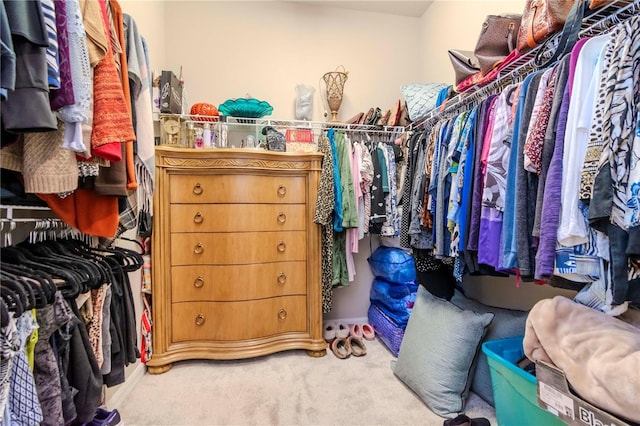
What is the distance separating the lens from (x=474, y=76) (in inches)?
60.1

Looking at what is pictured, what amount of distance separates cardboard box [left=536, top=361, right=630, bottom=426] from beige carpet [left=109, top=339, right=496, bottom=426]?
59 cm

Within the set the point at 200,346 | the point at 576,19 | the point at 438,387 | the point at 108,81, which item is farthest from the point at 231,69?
the point at 438,387

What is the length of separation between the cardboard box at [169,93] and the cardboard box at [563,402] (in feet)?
7.25

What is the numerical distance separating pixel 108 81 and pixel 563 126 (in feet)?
4.05

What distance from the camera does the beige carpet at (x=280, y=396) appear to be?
1.43 m

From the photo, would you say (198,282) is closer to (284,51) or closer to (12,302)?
(12,302)

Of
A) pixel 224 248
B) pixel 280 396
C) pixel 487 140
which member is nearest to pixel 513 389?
pixel 487 140

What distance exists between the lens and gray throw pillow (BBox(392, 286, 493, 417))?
144 cm

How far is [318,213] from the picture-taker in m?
2.00

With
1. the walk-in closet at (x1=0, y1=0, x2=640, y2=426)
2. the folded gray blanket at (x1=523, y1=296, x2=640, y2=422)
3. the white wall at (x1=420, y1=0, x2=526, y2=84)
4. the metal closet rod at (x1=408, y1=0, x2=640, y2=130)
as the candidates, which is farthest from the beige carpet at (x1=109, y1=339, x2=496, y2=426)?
the white wall at (x1=420, y1=0, x2=526, y2=84)

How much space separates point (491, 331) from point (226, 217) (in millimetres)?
1513

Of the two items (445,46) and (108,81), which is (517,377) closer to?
(108,81)

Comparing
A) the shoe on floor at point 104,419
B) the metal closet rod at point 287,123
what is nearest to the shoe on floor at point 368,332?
the metal closet rod at point 287,123

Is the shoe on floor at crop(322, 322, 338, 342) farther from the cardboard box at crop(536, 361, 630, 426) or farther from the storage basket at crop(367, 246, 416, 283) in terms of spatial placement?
the cardboard box at crop(536, 361, 630, 426)
